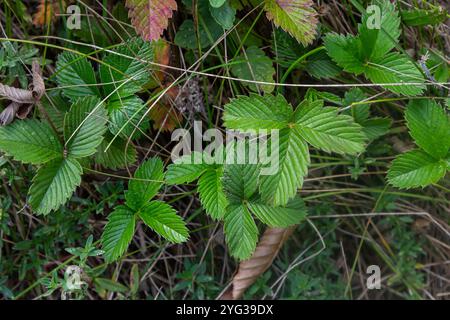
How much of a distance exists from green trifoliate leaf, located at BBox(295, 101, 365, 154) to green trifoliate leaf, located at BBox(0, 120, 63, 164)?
0.49 m

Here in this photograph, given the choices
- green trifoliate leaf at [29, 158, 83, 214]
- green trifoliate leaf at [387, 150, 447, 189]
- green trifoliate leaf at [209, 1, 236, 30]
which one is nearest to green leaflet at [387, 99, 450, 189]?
green trifoliate leaf at [387, 150, 447, 189]

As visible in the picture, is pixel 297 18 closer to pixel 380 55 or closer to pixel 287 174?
pixel 380 55

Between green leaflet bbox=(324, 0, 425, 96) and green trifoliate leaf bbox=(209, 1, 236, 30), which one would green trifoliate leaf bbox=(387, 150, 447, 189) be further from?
green trifoliate leaf bbox=(209, 1, 236, 30)

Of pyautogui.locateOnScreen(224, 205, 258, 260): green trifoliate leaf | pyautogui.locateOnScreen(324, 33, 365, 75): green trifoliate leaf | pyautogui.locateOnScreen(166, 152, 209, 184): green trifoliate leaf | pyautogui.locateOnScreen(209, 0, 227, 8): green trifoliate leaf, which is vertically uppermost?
pyautogui.locateOnScreen(209, 0, 227, 8): green trifoliate leaf

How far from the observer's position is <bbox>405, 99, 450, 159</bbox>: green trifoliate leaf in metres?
1.08

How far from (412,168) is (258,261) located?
451 mm

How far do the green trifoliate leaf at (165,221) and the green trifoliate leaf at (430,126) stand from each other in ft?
1.72

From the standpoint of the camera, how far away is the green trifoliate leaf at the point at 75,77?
1.14 m

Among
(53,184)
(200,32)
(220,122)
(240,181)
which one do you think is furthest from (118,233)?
(200,32)

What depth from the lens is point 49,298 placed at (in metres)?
1.29

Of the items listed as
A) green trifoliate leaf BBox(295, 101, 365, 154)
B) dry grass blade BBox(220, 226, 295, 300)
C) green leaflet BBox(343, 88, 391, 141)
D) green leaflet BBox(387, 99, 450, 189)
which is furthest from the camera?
dry grass blade BBox(220, 226, 295, 300)

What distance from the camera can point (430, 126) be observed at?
1097 millimetres

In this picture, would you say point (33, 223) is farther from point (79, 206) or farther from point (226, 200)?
point (226, 200)

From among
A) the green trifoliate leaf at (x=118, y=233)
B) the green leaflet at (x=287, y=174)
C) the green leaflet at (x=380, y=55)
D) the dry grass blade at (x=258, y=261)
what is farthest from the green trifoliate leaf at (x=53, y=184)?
the green leaflet at (x=380, y=55)
